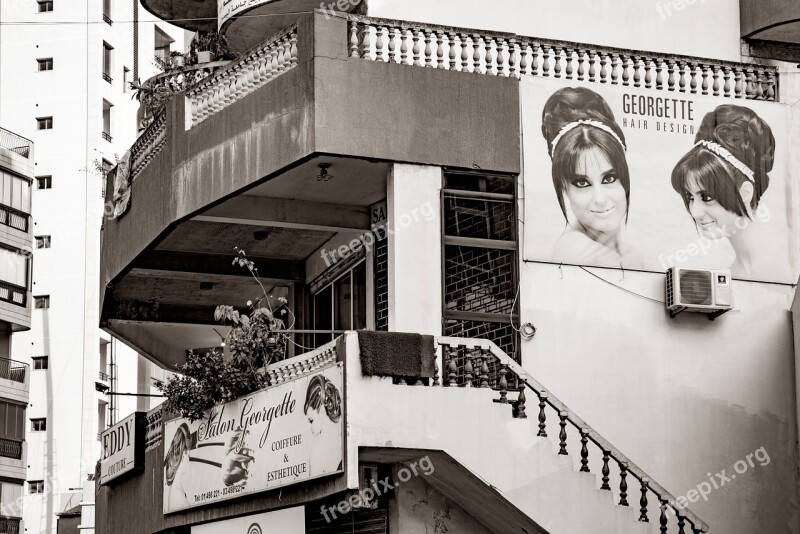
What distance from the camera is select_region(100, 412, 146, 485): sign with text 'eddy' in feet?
82.1

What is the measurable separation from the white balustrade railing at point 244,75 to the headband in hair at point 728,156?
588cm

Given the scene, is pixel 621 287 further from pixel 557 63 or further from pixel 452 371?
pixel 452 371

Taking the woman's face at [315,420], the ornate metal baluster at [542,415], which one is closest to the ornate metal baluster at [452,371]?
the ornate metal baluster at [542,415]

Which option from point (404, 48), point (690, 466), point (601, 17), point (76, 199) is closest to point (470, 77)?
point (404, 48)

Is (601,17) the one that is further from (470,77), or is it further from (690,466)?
(690,466)

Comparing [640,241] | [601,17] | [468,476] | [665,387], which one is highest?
[601,17]

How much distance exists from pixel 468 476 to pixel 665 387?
3873mm

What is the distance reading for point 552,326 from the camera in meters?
20.8

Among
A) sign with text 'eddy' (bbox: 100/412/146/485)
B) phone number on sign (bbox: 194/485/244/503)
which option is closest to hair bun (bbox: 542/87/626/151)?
phone number on sign (bbox: 194/485/244/503)

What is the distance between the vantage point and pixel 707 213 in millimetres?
21906

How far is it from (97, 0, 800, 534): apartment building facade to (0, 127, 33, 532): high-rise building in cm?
3587

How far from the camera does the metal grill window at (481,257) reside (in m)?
20.6

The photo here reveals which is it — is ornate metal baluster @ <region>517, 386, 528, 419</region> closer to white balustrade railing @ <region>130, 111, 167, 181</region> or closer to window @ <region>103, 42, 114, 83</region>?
white balustrade railing @ <region>130, 111, 167, 181</region>

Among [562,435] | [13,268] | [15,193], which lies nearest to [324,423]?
[562,435]
